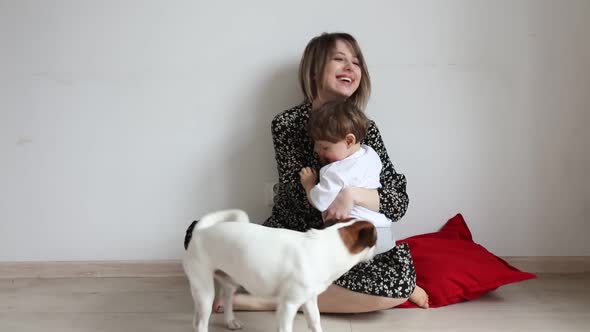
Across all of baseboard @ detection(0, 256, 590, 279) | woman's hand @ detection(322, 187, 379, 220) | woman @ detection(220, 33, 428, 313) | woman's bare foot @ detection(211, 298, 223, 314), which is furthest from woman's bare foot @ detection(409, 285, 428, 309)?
baseboard @ detection(0, 256, 590, 279)

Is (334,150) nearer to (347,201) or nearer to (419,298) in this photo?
(347,201)

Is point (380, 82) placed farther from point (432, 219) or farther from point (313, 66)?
point (432, 219)

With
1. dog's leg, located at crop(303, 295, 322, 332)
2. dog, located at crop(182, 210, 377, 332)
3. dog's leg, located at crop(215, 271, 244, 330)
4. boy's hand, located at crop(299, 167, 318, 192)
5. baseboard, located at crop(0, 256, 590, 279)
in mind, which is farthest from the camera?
baseboard, located at crop(0, 256, 590, 279)

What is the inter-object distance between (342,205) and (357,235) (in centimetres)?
23

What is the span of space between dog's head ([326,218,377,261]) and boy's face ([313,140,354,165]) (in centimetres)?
27

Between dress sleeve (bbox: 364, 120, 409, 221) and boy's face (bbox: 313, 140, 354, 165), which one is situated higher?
boy's face (bbox: 313, 140, 354, 165)

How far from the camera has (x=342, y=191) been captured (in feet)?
4.67

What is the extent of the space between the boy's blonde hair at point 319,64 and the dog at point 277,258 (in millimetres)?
545

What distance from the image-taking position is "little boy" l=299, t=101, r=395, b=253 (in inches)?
55.5

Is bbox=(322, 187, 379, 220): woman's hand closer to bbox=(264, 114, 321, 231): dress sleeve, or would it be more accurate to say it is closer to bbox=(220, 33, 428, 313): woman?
bbox=(220, 33, 428, 313): woman

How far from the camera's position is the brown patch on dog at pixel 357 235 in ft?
3.87

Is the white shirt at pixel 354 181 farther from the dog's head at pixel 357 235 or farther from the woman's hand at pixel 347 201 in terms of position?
the dog's head at pixel 357 235

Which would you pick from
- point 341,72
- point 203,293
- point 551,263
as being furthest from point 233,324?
point 551,263

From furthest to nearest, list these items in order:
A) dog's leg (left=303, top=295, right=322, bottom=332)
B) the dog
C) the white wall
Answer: the white wall < dog's leg (left=303, top=295, right=322, bottom=332) < the dog
